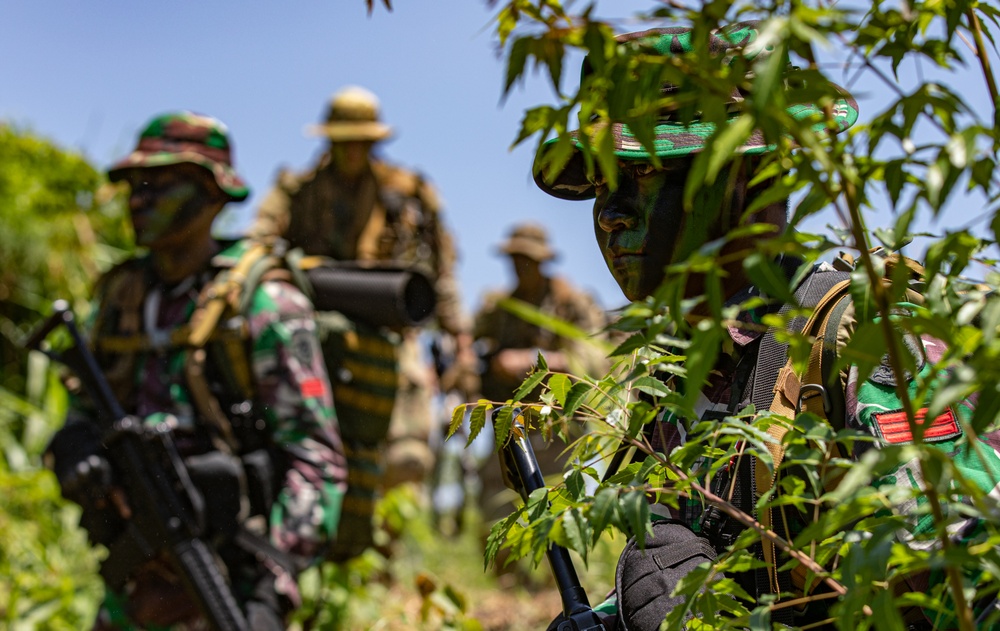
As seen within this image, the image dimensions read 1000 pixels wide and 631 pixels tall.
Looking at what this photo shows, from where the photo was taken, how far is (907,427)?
173 cm

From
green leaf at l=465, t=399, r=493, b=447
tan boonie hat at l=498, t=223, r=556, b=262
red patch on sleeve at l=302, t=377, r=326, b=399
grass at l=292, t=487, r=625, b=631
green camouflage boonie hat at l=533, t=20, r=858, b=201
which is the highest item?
green camouflage boonie hat at l=533, t=20, r=858, b=201

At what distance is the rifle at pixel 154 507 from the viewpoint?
167 inches

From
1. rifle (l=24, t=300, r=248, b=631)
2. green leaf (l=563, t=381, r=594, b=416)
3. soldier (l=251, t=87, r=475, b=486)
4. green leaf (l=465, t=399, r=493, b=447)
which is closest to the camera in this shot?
green leaf (l=563, t=381, r=594, b=416)

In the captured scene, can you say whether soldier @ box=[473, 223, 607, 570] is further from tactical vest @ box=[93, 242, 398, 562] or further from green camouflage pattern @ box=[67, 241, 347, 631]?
green camouflage pattern @ box=[67, 241, 347, 631]

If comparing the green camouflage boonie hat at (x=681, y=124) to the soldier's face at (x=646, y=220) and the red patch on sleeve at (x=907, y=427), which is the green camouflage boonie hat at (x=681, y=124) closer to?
the soldier's face at (x=646, y=220)

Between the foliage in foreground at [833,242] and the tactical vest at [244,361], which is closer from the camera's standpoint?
the foliage in foreground at [833,242]

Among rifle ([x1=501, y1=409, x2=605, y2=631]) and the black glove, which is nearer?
rifle ([x1=501, y1=409, x2=605, y2=631])

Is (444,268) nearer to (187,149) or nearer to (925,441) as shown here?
(187,149)

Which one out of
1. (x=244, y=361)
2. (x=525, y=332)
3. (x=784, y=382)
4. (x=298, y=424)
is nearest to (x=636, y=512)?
(x=784, y=382)

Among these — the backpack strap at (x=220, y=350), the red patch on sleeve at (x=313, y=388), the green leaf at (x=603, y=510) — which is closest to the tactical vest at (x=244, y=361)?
the backpack strap at (x=220, y=350)

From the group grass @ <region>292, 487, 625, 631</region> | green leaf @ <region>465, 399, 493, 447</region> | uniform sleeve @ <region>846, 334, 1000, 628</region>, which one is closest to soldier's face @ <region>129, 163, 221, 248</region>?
grass @ <region>292, 487, 625, 631</region>

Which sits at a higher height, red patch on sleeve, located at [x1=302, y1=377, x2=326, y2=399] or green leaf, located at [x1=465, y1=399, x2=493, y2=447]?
green leaf, located at [x1=465, y1=399, x2=493, y2=447]

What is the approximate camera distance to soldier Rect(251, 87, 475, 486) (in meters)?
8.05

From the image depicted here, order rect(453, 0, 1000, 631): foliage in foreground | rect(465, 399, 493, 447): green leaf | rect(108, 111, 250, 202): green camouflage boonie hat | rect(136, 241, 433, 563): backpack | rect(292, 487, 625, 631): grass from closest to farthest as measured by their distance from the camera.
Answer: rect(453, 0, 1000, 631): foliage in foreground < rect(465, 399, 493, 447): green leaf < rect(292, 487, 625, 631): grass < rect(108, 111, 250, 202): green camouflage boonie hat < rect(136, 241, 433, 563): backpack
